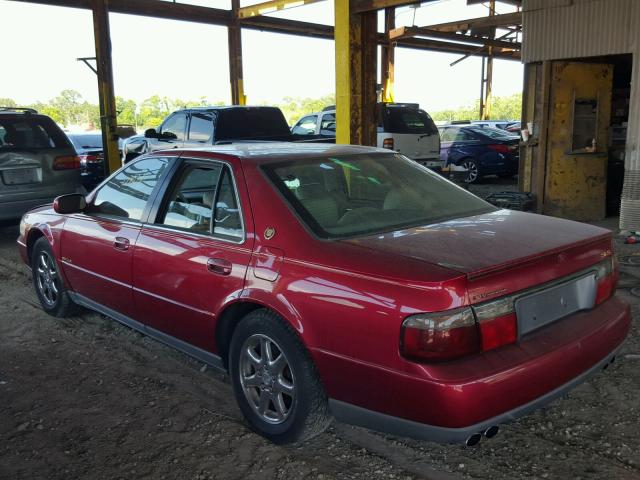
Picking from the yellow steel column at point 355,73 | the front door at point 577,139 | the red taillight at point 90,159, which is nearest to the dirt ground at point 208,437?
the front door at point 577,139

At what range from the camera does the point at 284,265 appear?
2.81 m

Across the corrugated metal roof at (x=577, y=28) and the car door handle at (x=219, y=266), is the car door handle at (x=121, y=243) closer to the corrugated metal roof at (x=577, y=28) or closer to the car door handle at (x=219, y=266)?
the car door handle at (x=219, y=266)

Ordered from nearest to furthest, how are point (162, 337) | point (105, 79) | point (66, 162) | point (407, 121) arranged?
point (162, 337)
point (66, 162)
point (105, 79)
point (407, 121)

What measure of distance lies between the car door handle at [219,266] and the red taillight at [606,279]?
1857mm

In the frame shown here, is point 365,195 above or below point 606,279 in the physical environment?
above

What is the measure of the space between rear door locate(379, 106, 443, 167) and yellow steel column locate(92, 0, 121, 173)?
18.2ft

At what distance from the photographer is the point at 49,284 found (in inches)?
200

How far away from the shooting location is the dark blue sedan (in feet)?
47.4

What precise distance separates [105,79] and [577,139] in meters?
8.85

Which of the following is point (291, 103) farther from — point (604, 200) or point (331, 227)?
point (331, 227)

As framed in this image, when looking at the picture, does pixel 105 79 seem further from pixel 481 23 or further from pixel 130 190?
pixel 481 23

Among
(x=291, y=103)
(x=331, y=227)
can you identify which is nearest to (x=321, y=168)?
(x=331, y=227)

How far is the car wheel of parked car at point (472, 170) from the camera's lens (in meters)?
14.5

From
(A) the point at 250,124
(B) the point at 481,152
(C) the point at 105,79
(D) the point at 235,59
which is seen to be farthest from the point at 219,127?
(D) the point at 235,59
